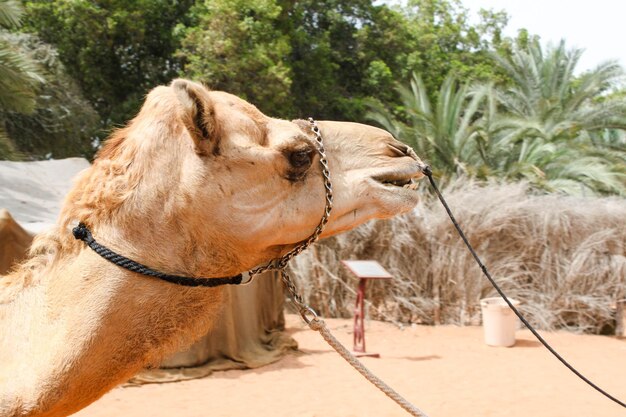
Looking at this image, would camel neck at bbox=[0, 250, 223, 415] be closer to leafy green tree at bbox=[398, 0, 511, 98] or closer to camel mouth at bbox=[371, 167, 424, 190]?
camel mouth at bbox=[371, 167, 424, 190]

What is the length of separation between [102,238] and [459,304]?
11765 mm

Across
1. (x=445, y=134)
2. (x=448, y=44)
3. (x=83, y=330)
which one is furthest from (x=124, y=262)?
(x=448, y=44)

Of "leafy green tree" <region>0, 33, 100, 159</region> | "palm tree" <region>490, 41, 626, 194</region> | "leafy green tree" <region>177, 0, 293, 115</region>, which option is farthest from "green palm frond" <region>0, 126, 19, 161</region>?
"palm tree" <region>490, 41, 626, 194</region>

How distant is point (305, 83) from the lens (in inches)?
826

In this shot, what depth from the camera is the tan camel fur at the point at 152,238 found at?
1817 millimetres

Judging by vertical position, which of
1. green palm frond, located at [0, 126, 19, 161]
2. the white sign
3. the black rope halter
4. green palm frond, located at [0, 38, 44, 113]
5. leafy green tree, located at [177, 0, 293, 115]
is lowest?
the white sign

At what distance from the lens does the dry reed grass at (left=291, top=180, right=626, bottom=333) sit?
41.9 ft

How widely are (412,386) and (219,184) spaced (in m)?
6.76

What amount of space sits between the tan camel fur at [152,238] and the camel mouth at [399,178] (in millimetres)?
117

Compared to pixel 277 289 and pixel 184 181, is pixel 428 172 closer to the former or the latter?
pixel 184 181

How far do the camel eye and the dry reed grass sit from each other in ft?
35.2

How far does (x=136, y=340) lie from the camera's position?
6.21 ft

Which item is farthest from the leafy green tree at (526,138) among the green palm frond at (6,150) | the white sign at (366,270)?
the green palm frond at (6,150)

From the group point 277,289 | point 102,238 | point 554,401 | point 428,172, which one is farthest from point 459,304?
point 102,238
